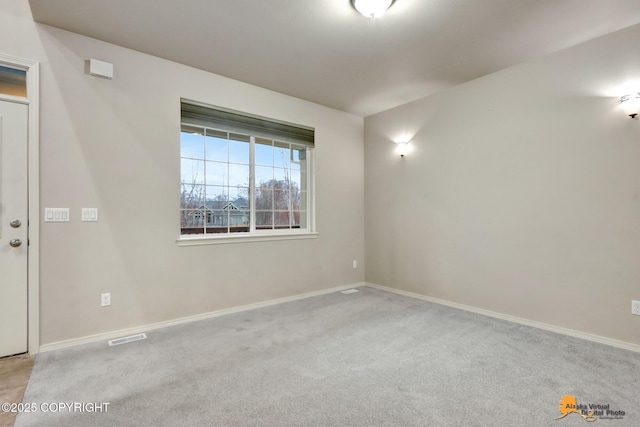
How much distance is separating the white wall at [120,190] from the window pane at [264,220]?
0.31 m

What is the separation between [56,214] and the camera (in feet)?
8.52

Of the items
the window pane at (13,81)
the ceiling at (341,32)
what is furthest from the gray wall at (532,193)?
the window pane at (13,81)

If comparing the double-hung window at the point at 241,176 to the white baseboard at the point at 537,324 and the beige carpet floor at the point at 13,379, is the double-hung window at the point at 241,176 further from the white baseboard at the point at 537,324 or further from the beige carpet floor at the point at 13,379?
the white baseboard at the point at 537,324

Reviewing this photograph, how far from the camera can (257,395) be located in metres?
1.90

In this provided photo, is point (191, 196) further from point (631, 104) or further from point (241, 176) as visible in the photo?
point (631, 104)

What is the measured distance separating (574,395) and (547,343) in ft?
2.83

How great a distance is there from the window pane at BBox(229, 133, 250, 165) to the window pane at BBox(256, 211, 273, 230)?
675mm

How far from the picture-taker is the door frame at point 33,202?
2.48m

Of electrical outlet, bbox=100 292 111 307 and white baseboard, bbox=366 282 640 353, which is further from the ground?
electrical outlet, bbox=100 292 111 307

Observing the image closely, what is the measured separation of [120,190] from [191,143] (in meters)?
0.91

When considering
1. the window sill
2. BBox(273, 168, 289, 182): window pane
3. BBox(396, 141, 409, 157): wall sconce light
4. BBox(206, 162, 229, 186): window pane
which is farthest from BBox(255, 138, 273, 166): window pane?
BBox(396, 141, 409, 157): wall sconce light

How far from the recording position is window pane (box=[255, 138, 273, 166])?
399cm

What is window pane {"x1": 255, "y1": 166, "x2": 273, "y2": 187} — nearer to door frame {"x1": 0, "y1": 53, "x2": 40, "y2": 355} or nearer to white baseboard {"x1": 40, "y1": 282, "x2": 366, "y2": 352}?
white baseboard {"x1": 40, "y1": 282, "x2": 366, "y2": 352}

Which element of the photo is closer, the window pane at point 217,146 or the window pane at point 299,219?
the window pane at point 217,146
